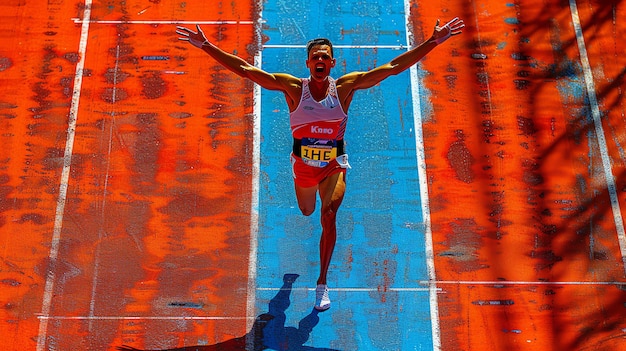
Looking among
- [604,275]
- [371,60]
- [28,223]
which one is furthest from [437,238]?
[28,223]

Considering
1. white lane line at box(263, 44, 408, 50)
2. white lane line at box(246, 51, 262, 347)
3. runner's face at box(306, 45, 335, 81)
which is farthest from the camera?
white lane line at box(263, 44, 408, 50)

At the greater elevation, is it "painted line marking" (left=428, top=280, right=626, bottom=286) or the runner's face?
the runner's face

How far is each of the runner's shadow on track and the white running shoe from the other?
93mm

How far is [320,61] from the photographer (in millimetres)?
10047

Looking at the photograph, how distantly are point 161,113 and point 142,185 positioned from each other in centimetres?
114

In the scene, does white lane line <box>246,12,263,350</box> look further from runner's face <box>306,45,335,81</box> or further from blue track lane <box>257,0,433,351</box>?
runner's face <box>306,45,335,81</box>

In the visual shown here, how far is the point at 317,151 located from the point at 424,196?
1988mm

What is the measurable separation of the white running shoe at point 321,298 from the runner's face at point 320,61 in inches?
87.5

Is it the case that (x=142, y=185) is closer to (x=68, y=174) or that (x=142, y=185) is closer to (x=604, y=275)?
(x=68, y=174)

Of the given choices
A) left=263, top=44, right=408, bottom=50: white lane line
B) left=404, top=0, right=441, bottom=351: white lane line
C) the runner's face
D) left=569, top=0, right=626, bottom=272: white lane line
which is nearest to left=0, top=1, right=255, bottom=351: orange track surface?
left=263, top=44, right=408, bottom=50: white lane line

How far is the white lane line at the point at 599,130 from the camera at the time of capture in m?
11.5

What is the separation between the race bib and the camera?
10258 mm

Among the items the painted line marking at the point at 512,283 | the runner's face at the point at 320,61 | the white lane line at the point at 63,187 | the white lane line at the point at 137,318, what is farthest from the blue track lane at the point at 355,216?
the white lane line at the point at 63,187

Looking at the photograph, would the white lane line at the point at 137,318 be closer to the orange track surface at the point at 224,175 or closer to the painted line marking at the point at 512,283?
the orange track surface at the point at 224,175
